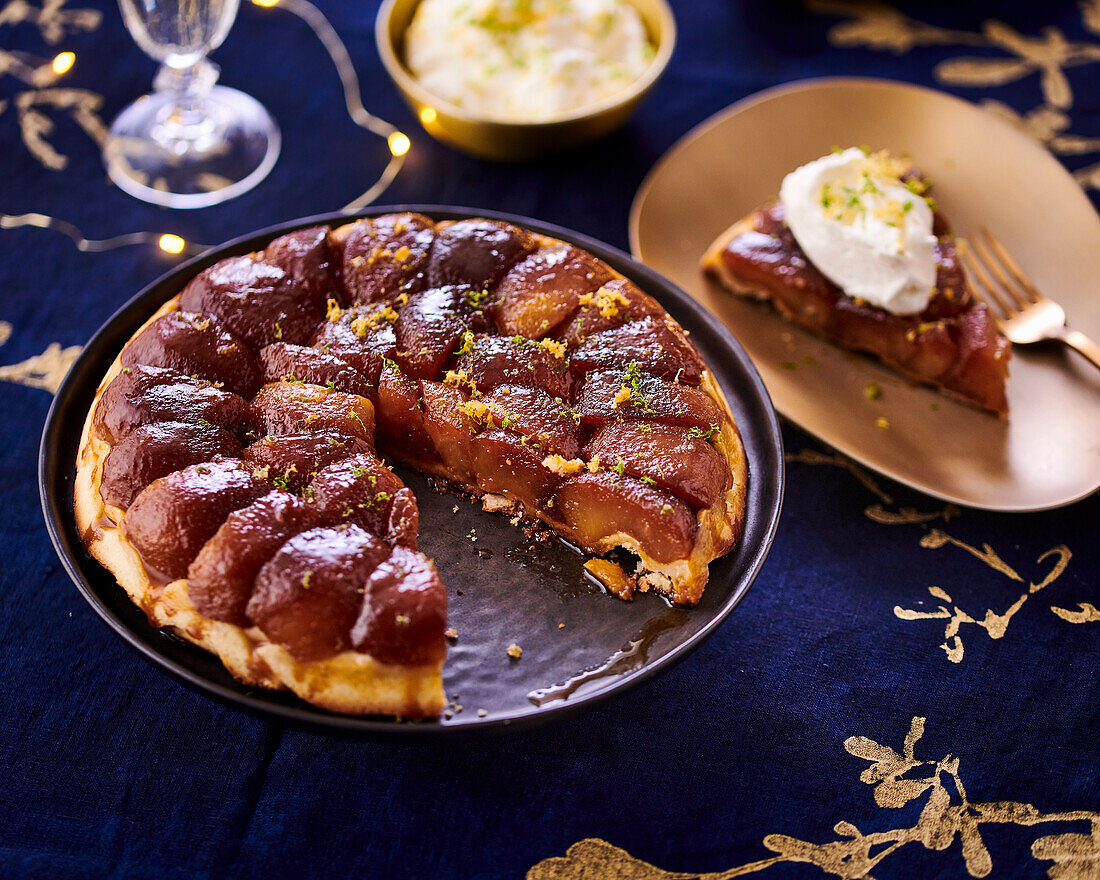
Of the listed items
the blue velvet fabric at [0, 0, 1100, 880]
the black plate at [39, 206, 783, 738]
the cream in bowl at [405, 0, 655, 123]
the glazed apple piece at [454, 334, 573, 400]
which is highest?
the cream in bowl at [405, 0, 655, 123]

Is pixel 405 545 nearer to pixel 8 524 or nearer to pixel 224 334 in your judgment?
pixel 224 334

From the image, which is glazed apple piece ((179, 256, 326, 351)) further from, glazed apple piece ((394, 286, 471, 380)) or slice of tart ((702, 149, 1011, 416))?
slice of tart ((702, 149, 1011, 416))

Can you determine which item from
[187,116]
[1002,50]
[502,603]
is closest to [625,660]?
[502,603]

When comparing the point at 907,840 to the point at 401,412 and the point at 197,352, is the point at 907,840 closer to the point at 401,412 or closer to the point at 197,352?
the point at 401,412

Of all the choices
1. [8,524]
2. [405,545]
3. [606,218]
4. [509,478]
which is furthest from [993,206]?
[8,524]

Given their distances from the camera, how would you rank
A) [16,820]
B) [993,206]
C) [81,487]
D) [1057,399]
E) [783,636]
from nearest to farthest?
[16,820] → [81,487] → [783,636] → [1057,399] → [993,206]

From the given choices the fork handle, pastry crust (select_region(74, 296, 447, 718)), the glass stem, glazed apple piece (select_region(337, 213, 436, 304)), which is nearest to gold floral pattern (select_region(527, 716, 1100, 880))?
pastry crust (select_region(74, 296, 447, 718))
